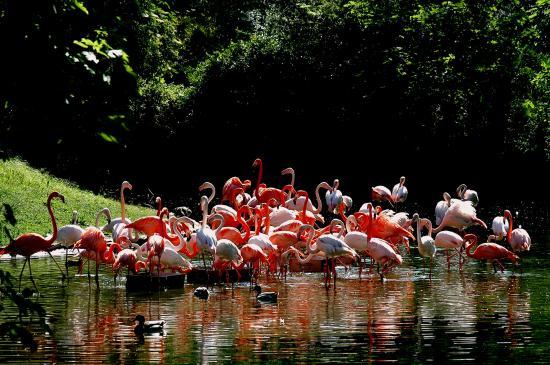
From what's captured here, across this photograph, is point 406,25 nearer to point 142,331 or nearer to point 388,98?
point 388,98

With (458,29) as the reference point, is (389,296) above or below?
below

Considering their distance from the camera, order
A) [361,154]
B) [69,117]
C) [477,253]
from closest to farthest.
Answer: [69,117], [477,253], [361,154]

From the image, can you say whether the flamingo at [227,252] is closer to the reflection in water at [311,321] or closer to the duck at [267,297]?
the reflection in water at [311,321]

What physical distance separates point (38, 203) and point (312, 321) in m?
10.7

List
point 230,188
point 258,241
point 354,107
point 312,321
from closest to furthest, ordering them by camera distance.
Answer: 1. point 312,321
2. point 258,241
3. point 230,188
4. point 354,107

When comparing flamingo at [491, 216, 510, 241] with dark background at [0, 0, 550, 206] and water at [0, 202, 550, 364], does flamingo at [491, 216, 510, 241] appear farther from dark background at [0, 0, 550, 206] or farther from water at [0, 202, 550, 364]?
dark background at [0, 0, 550, 206]

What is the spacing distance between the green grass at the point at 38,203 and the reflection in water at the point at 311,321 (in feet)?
13.3

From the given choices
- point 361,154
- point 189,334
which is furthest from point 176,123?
point 189,334

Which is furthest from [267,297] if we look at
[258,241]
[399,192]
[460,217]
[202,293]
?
[399,192]

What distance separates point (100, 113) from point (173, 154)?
2732 cm

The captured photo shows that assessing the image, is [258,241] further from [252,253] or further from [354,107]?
[354,107]

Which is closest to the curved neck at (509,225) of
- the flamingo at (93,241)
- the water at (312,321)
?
the water at (312,321)

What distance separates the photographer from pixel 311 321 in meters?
9.53

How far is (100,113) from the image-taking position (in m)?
4.85
